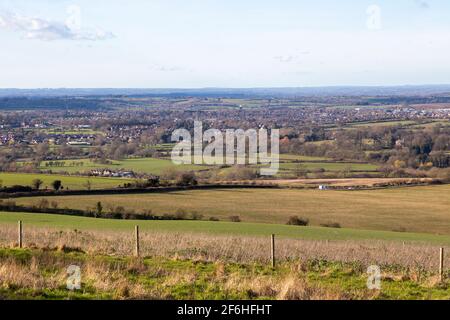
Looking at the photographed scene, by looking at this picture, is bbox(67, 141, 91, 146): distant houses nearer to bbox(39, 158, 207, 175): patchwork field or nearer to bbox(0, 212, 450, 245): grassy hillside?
bbox(39, 158, 207, 175): patchwork field

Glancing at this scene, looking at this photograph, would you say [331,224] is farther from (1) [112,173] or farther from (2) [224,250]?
(1) [112,173]

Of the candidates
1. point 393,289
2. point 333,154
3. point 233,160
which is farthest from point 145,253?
point 333,154

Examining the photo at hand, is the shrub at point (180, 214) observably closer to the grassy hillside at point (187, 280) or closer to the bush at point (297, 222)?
the bush at point (297, 222)

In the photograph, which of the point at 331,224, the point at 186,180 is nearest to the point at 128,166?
the point at 186,180

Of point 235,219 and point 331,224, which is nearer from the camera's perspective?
point 331,224
